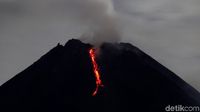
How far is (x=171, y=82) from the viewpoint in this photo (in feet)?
316

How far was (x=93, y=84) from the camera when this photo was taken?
9500 cm

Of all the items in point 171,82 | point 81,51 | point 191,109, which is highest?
point 81,51

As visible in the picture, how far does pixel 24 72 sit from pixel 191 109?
95.9 ft

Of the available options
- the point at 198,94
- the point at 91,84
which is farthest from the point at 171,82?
the point at 91,84

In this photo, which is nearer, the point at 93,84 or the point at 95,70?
the point at 93,84

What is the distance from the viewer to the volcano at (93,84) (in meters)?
89.4

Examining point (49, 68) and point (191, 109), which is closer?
point (191, 109)

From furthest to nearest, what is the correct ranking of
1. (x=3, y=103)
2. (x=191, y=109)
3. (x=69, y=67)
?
(x=69, y=67)
(x=3, y=103)
(x=191, y=109)

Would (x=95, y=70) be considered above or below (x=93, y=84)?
above

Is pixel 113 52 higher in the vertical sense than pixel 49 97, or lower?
higher

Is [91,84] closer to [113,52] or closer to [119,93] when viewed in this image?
[119,93]

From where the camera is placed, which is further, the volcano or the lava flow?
the lava flow

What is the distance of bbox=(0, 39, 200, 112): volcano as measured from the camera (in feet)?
293

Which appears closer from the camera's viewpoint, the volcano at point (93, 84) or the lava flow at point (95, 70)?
the volcano at point (93, 84)
